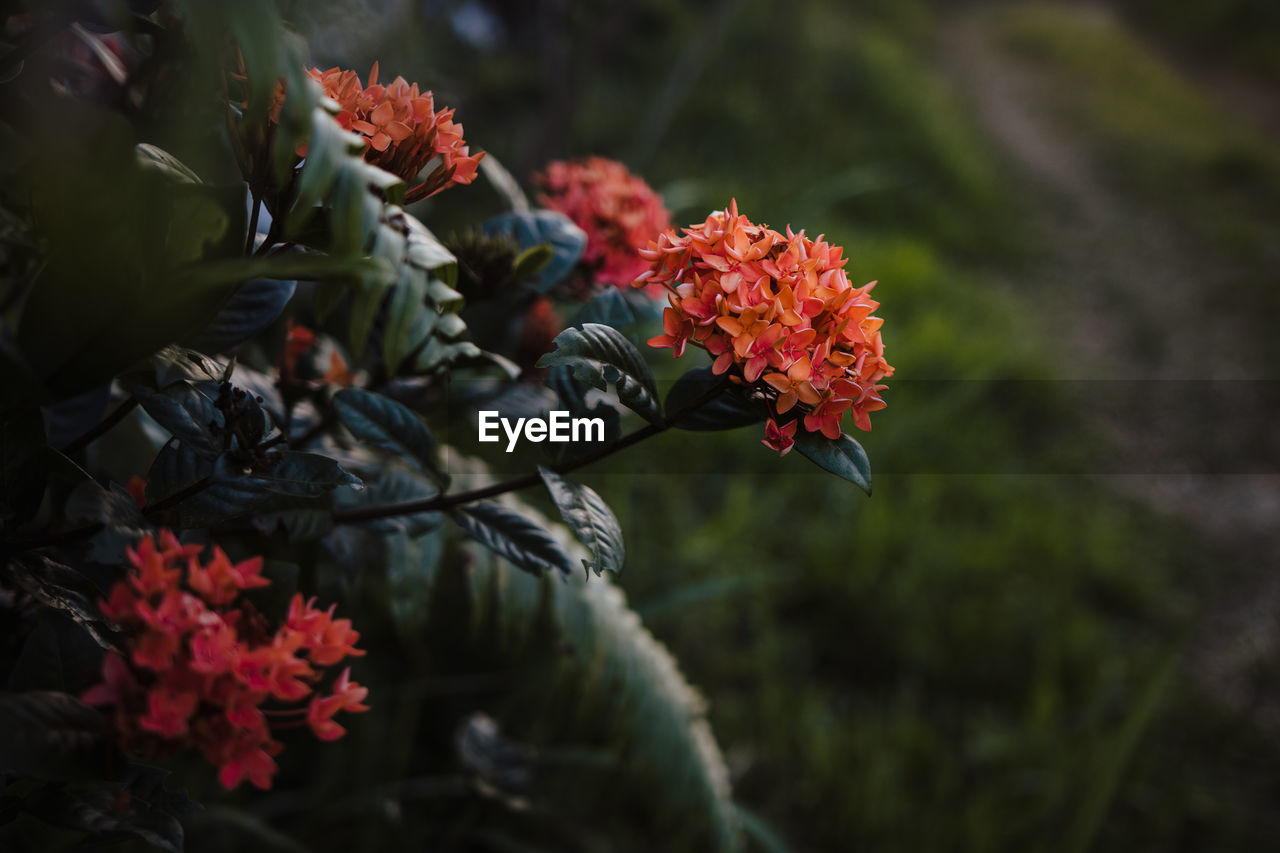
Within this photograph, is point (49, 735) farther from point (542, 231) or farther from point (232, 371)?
point (542, 231)

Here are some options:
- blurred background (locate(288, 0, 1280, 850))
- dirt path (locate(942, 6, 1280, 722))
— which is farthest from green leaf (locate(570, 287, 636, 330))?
dirt path (locate(942, 6, 1280, 722))

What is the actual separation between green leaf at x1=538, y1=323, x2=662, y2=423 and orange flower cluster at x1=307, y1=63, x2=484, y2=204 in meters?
0.11

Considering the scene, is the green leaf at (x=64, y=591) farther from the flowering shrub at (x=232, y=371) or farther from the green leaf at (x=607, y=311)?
the green leaf at (x=607, y=311)

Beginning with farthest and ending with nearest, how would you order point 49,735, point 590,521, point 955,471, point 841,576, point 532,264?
point 955,471 → point 841,576 → point 532,264 → point 590,521 → point 49,735

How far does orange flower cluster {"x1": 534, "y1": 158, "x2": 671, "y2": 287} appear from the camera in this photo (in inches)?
27.3

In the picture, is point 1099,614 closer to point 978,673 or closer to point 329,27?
point 978,673

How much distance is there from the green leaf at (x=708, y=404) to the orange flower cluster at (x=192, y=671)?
223 millimetres

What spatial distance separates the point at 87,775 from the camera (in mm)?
357

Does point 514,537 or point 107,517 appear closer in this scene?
point 107,517

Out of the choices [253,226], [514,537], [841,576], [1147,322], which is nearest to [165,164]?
[253,226]

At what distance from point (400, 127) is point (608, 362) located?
0.50 feet

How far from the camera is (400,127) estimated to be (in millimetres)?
404

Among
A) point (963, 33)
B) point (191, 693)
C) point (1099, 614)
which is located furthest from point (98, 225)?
point (963, 33)

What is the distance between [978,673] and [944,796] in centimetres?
35
